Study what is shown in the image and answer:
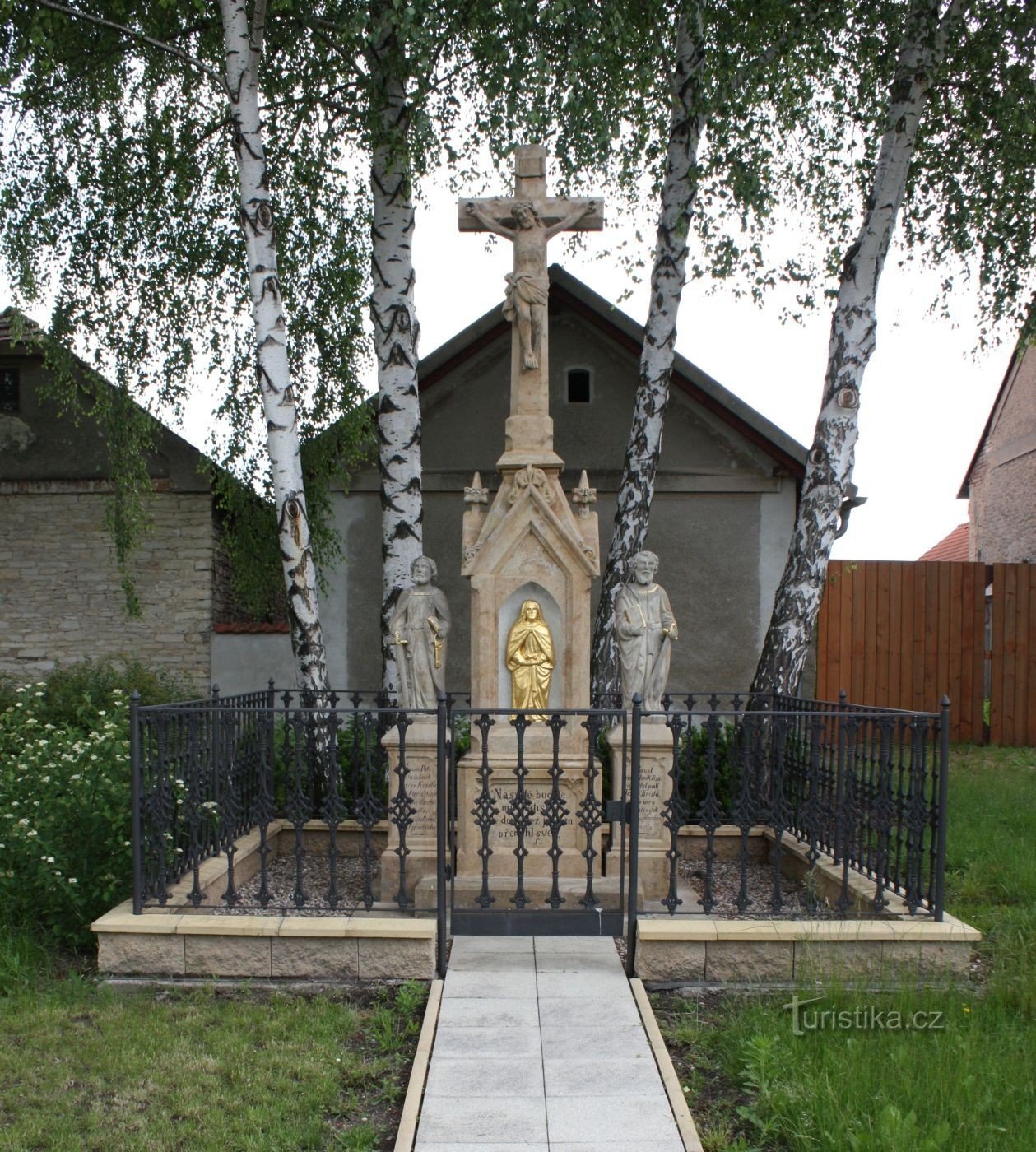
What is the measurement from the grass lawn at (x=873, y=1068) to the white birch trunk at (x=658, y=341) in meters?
3.97

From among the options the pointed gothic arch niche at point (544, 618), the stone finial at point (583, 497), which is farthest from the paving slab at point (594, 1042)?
the stone finial at point (583, 497)

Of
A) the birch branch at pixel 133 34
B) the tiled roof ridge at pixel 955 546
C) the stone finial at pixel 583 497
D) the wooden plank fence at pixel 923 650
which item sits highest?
the birch branch at pixel 133 34

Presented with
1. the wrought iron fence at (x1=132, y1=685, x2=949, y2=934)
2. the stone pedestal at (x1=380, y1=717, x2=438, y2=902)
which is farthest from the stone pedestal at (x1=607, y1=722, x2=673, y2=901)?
the stone pedestal at (x1=380, y1=717, x2=438, y2=902)

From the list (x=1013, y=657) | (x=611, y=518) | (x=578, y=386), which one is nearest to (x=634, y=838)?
(x=611, y=518)

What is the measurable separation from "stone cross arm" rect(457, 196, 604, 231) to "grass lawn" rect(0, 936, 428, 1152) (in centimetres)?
461

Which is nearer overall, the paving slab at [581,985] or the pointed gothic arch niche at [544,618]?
the paving slab at [581,985]

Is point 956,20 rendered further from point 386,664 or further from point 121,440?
point 121,440

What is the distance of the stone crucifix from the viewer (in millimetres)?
6512

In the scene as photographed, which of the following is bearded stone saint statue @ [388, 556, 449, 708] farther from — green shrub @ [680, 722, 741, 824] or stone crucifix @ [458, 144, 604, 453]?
green shrub @ [680, 722, 741, 824]

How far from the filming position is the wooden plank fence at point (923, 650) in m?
12.2

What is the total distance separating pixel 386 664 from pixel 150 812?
3171mm

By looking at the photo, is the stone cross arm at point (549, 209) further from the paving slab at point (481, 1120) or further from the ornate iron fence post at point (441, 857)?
the paving slab at point (481, 1120)

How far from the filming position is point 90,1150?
11.5ft

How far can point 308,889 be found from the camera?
6641 mm
